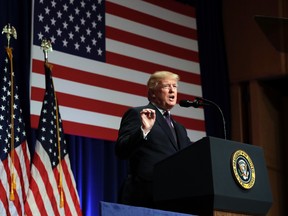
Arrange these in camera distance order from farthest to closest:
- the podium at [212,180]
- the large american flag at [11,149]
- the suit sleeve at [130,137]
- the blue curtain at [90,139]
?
the blue curtain at [90,139] < the large american flag at [11,149] < the suit sleeve at [130,137] < the podium at [212,180]

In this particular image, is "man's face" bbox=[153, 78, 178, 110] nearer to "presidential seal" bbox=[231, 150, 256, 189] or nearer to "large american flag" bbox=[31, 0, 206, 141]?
"presidential seal" bbox=[231, 150, 256, 189]

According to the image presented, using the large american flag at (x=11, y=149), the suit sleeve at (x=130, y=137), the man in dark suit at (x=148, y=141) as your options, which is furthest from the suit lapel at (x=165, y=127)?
the large american flag at (x=11, y=149)

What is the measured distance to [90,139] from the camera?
6496mm

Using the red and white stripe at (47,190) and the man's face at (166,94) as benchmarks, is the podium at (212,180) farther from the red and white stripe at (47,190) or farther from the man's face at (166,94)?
the red and white stripe at (47,190)

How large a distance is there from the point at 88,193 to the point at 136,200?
126 inches

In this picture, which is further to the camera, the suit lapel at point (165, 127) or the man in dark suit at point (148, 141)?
the suit lapel at point (165, 127)

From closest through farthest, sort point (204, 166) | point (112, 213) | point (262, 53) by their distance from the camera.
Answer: point (112, 213)
point (204, 166)
point (262, 53)

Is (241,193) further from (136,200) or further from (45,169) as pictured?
(45,169)

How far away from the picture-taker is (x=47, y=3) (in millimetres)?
6312

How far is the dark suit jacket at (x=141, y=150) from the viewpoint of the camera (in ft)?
10.5

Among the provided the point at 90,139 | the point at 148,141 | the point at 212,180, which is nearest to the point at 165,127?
the point at 148,141

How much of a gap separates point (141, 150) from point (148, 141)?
0.06m

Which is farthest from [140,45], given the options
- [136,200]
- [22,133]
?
[136,200]

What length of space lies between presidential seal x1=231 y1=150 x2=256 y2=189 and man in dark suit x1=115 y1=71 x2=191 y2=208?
1.39 ft
